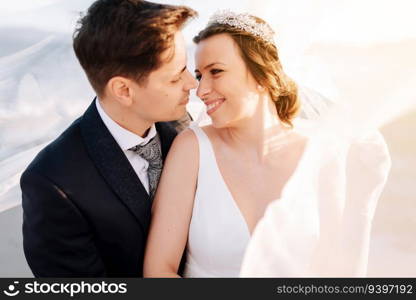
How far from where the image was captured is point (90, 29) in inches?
76.4

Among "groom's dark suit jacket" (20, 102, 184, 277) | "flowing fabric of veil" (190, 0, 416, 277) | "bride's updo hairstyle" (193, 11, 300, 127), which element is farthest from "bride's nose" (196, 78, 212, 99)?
"flowing fabric of veil" (190, 0, 416, 277)

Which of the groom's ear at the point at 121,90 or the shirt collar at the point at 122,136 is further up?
the groom's ear at the point at 121,90

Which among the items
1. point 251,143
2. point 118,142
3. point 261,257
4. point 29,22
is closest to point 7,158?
point 29,22

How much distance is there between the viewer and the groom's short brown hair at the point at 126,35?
75.1 inches

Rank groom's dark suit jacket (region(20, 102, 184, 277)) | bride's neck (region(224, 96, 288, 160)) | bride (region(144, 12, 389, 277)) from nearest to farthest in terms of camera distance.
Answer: groom's dark suit jacket (region(20, 102, 184, 277)), bride (region(144, 12, 389, 277)), bride's neck (region(224, 96, 288, 160))

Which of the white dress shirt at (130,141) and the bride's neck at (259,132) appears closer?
the white dress shirt at (130,141)

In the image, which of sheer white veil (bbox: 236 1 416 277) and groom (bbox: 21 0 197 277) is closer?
groom (bbox: 21 0 197 277)

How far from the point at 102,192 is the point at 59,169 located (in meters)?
0.17

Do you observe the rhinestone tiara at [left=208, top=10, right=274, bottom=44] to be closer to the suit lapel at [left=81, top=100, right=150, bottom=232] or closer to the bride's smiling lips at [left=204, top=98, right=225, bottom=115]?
the bride's smiling lips at [left=204, top=98, right=225, bottom=115]

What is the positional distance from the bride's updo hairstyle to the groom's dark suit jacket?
1.99 feet

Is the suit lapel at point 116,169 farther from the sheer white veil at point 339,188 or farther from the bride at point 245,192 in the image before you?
the sheer white veil at point 339,188

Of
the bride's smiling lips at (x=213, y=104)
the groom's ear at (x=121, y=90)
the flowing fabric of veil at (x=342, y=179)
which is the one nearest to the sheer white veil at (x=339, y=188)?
the flowing fabric of veil at (x=342, y=179)

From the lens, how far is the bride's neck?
2162 millimetres

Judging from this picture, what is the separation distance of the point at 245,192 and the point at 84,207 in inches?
25.3
